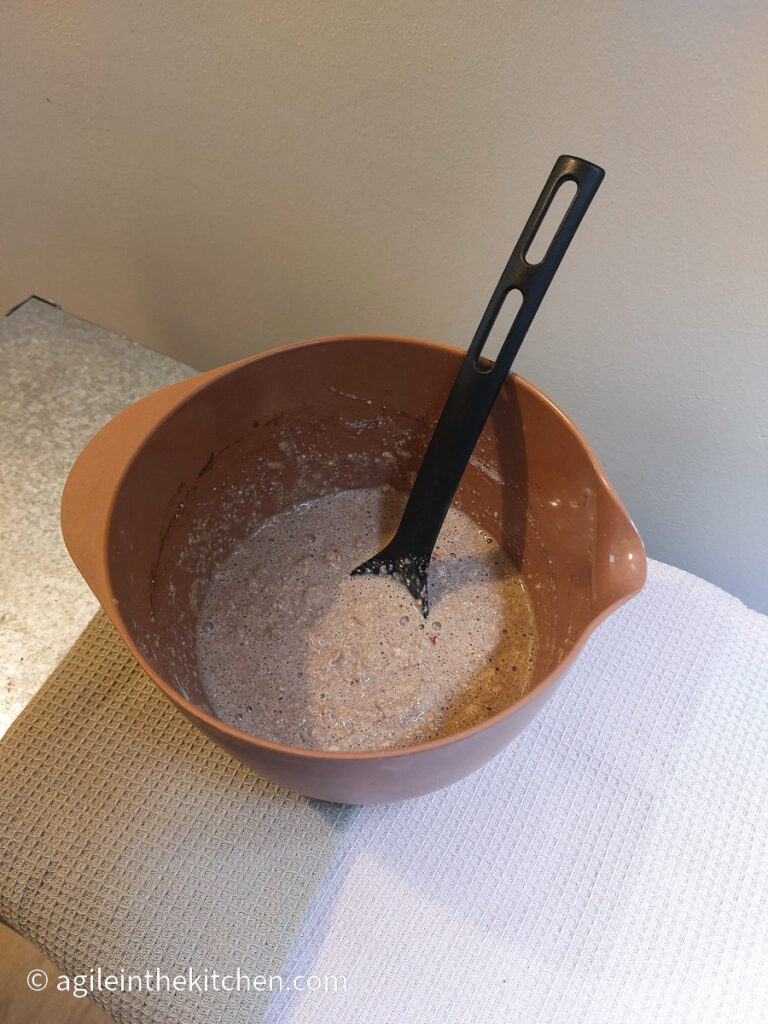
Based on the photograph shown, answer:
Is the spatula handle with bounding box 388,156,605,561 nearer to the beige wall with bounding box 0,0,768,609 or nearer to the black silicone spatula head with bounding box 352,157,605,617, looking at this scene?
the black silicone spatula head with bounding box 352,157,605,617

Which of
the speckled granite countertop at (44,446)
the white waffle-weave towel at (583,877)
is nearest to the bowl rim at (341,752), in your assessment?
the white waffle-weave towel at (583,877)

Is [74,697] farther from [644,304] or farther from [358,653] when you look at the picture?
[644,304]

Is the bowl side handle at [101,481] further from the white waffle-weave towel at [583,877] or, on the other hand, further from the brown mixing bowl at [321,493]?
the white waffle-weave towel at [583,877]

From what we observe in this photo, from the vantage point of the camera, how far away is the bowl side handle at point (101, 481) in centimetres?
46

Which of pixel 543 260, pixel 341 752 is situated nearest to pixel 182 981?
pixel 341 752

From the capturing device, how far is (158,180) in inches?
30.5

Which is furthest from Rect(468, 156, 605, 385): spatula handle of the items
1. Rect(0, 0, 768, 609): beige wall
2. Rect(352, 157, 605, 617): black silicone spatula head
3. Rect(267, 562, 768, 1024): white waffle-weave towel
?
Rect(267, 562, 768, 1024): white waffle-weave towel

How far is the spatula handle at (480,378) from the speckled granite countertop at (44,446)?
0.30 m

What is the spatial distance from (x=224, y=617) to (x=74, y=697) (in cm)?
12

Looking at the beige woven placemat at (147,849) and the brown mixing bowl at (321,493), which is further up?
the brown mixing bowl at (321,493)

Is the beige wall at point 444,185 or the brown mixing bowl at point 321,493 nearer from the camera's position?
the brown mixing bowl at point 321,493

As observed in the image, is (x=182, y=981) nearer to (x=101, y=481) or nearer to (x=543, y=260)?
(x=101, y=481)

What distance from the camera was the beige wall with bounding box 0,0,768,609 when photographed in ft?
1.81

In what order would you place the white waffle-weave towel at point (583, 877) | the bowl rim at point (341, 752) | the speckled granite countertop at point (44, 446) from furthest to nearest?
the speckled granite countertop at point (44, 446), the white waffle-weave towel at point (583, 877), the bowl rim at point (341, 752)
